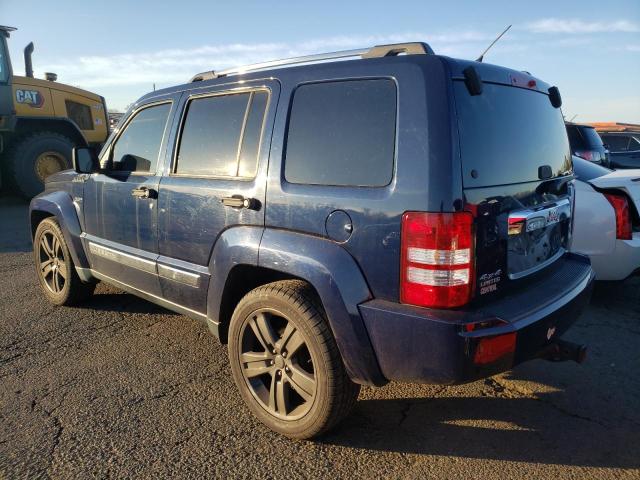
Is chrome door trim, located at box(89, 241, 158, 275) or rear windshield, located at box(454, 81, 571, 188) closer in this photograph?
rear windshield, located at box(454, 81, 571, 188)

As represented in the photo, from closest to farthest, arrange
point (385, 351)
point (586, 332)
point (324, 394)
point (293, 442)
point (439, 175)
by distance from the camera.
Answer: point (439, 175) < point (385, 351) < point (324, 394) < point (293, 442) < point (586, 332)

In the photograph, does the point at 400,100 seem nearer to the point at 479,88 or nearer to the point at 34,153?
the point at 479,88

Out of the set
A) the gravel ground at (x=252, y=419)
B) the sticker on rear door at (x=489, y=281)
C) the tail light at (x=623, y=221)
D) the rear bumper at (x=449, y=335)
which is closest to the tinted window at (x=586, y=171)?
the tail light at (x=623, y=221)

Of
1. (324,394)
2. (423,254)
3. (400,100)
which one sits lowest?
(324,394)

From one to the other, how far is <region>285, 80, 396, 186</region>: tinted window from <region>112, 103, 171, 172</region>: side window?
53.8 inches

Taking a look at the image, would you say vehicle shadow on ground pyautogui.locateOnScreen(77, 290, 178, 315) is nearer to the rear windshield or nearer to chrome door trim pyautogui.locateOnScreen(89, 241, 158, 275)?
chrome door trim pyautogui.locateOnScreen(89, 241, 158, 275)

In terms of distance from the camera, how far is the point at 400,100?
88.2 inches

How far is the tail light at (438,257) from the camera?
6.91ft

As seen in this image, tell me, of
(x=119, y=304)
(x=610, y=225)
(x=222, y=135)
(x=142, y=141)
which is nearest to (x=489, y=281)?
(x=222, y=135)

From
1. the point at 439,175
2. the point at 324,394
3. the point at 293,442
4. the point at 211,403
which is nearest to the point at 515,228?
the point at 439,175

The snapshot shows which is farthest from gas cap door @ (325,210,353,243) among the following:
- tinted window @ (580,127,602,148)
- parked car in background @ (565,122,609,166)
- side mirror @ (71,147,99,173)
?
tinted window @ (580,127,602,148)

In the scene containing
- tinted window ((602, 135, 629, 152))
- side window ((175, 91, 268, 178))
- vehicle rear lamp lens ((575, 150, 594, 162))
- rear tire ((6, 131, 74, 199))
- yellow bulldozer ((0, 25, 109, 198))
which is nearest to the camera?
side window ((175, 91, 268, 178))

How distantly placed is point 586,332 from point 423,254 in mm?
2691

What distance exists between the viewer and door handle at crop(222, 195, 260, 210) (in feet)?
8.98
